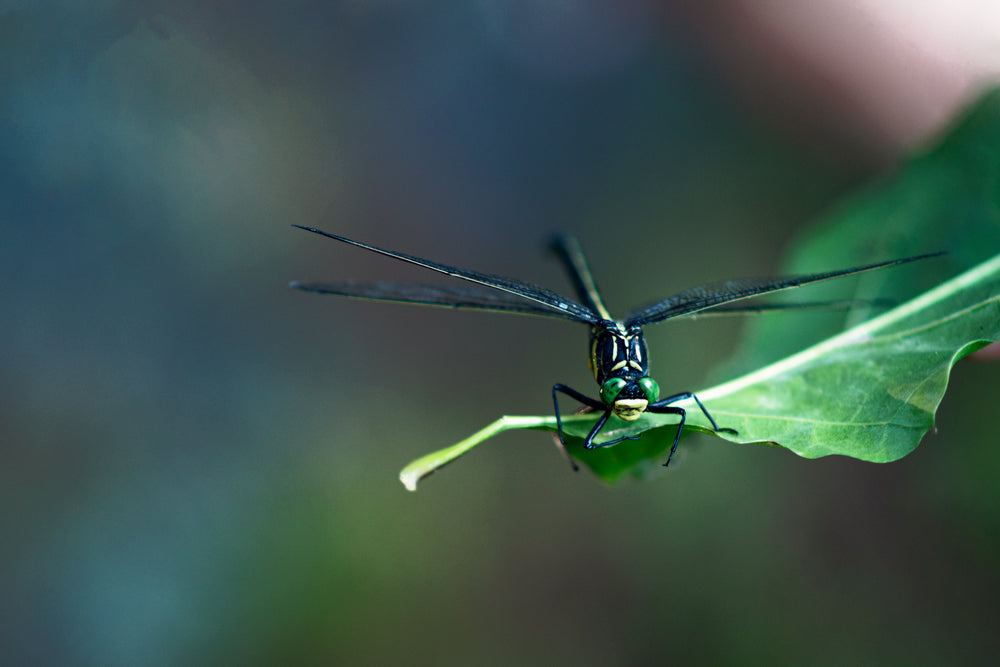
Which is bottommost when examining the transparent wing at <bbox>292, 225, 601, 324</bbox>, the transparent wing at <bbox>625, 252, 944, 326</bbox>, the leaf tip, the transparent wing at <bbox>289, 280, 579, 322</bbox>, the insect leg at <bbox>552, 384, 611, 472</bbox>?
the leaf tip

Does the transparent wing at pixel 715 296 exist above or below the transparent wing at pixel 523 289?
below

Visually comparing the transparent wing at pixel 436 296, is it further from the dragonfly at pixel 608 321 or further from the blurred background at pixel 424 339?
the blurred background at pixel 424 339

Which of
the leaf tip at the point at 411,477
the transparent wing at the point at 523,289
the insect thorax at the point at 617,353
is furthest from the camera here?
the insect thorax at the point at 617,353

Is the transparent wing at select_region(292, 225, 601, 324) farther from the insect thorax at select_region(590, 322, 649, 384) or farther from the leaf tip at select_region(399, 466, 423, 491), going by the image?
the leaf tip at select_region(399, 466, 423, 491)

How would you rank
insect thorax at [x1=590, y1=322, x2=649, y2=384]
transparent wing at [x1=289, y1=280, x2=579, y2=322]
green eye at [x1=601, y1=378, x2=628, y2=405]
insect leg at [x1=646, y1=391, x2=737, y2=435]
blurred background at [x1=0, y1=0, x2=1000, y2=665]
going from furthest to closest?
blurred background at [x1=0, y1=0, x2=1000, y2=665], transparent wing at [x1=289, y1=280, x2=579, y2=322], insect thorax at [x1=590, y1=322, x2=649, y2=384], green eye at [x1=601, y1=378, x2=628, y2=405], insect leg at [x1=646, y1=391, x2=737, y2=435]

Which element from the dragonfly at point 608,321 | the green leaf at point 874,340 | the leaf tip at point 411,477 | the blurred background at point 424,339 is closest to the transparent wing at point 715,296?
the dragonfly at point 608,321

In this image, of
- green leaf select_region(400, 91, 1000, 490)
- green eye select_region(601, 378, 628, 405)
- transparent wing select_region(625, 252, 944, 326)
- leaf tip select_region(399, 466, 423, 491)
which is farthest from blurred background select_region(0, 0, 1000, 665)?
leaf tip select_region(399, 466, 423, 491)

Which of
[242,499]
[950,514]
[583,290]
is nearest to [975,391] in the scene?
[950,514]
